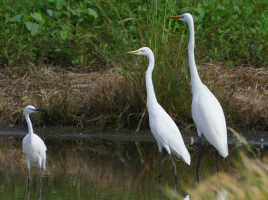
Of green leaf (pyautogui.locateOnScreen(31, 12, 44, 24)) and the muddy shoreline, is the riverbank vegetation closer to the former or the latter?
green leaf (pyautogui.locateOnScreen(31, 12, 44, 24))

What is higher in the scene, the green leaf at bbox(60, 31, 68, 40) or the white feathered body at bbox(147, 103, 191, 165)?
the green leaf at bbox(60, 31, 68, 40)

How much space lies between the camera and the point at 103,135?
9156 mm

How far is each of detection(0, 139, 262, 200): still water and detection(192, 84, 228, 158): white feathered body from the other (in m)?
0.37

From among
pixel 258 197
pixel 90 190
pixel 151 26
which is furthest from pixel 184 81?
pixel 258 197

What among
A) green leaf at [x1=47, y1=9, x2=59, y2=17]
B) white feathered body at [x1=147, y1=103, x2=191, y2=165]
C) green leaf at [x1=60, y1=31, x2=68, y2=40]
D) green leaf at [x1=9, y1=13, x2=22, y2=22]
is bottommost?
white feathered body at [x1=147, y1=103, x2=191, y2=165]

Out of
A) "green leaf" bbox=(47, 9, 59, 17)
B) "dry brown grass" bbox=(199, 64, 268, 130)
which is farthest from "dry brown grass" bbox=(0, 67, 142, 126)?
"green leaf" bbox=(47, 9, 59, 17)

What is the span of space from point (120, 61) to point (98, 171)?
2377mm

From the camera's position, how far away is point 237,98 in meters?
9.29

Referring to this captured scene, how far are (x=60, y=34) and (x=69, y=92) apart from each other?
53.6 inches

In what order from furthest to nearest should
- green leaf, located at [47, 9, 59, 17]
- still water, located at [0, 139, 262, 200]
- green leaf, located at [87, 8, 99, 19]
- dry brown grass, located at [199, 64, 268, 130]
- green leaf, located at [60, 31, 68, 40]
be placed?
green leaf, located at [47, 9, 59, 17] < green leaf, located at [87, 8, 99, 19] < green leaf, located at [60, 31, 68, 40] < dry brown grass, located at [199, 64, 268, 130] < still water, located at [0, 139, 262, 200]

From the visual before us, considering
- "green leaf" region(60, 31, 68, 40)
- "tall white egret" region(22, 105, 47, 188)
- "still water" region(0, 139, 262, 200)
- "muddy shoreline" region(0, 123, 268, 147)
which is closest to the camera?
"still water" region(0, 139, 262, 200)

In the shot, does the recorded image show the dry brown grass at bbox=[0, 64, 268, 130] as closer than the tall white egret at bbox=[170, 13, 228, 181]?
No

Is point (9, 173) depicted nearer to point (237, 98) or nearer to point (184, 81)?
point (184, 81)

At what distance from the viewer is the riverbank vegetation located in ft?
29.5
